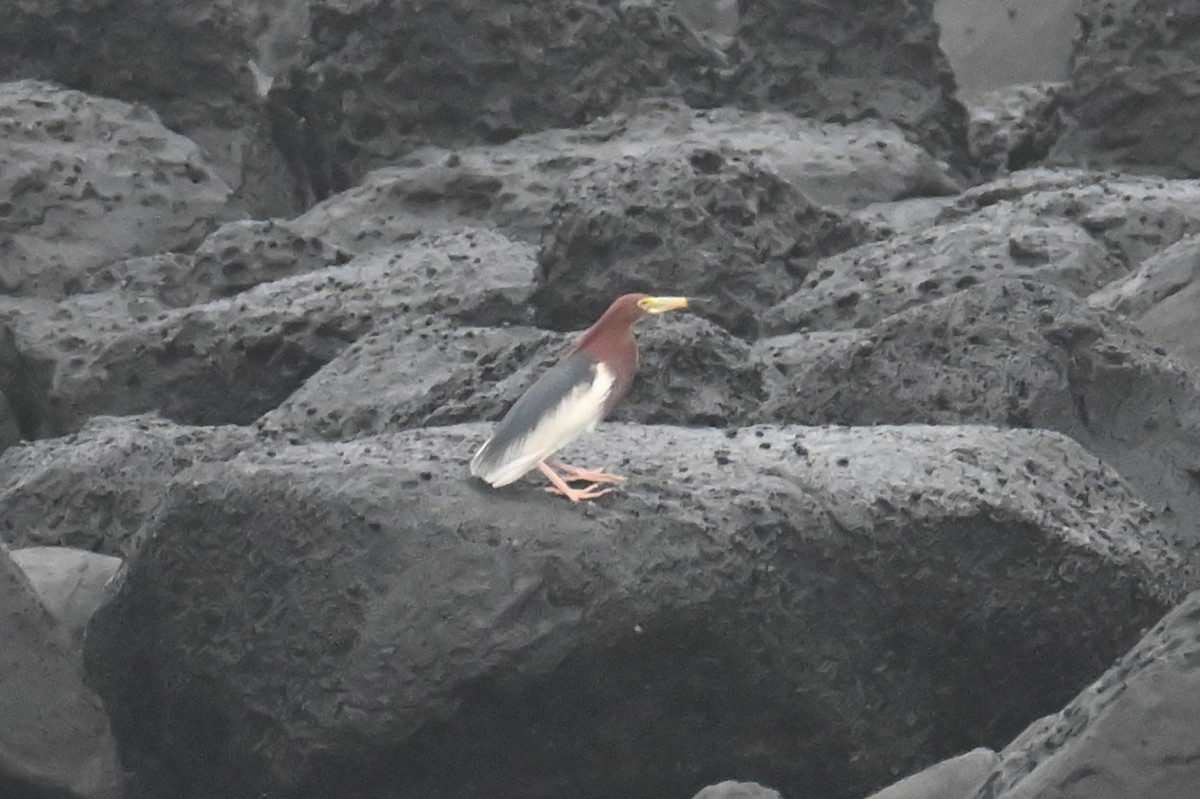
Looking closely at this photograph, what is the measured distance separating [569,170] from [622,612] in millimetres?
5486

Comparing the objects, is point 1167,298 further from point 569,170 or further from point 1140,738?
point 1140,738

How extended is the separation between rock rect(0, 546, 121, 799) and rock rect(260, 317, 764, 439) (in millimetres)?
1477

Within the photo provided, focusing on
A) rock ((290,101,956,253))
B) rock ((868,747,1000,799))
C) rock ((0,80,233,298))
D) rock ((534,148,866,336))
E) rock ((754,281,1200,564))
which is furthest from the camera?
rock ((0,80,233,298))

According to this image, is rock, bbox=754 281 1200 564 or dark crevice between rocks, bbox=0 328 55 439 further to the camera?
dark crevice between rocks, bbox=0 328 55 439

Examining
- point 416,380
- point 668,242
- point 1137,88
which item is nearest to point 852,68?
point 1137,88

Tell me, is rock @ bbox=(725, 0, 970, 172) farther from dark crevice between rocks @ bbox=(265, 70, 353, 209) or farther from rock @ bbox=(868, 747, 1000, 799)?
rock @ bbox=(868, 747, 1000, 799)

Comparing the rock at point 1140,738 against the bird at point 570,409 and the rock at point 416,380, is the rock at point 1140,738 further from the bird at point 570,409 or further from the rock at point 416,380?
the rock at point 416,380

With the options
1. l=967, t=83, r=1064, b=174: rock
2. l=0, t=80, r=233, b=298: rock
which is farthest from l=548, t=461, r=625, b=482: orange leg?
l=967, t=83, r=1064, b=174: rock

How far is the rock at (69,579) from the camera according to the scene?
22.7 ft

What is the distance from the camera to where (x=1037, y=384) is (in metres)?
7.27

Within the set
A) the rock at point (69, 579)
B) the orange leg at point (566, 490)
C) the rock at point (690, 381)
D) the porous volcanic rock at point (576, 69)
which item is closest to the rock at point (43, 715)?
the rock at point (69, 579)

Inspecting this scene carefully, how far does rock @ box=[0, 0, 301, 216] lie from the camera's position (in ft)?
42.0

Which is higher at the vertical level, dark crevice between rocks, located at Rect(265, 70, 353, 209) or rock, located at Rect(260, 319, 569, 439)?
rock, located at Rect(260, 319, 569, 439)

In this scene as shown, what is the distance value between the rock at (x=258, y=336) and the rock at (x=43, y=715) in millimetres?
2832
